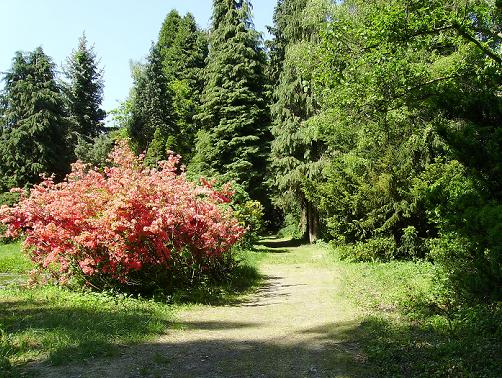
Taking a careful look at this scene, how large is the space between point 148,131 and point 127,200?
26103 mm

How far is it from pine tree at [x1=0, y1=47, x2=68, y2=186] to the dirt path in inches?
876

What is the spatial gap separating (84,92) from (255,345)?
107 ft

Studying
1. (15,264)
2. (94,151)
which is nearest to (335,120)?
(15,264)

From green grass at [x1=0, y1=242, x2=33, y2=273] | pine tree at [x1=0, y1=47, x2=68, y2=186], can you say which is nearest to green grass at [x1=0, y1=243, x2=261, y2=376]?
green grass at [x1=0, y1=242, x2=33, y2=273]

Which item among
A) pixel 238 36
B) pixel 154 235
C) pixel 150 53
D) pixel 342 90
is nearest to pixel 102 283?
pixel 154 235

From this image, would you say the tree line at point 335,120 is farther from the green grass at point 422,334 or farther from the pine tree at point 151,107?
the green grass at point 422,334

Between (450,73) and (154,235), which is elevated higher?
(450,73)

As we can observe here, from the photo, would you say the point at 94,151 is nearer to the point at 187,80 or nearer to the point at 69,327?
the point at 187,80

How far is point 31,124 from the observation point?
1063 inches

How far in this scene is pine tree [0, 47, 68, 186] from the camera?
88.0 feet

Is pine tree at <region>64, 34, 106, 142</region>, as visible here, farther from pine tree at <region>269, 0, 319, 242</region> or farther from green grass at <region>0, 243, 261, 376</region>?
green grass at <region>0, 243, 261, 376</region>

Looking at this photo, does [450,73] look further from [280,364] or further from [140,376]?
[140,376]

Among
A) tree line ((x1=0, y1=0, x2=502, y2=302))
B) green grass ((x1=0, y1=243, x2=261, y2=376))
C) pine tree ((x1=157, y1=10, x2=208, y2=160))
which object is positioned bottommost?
green grass ((x1=0, y1=243, x2=261, y2=376))

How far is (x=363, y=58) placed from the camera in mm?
9258
